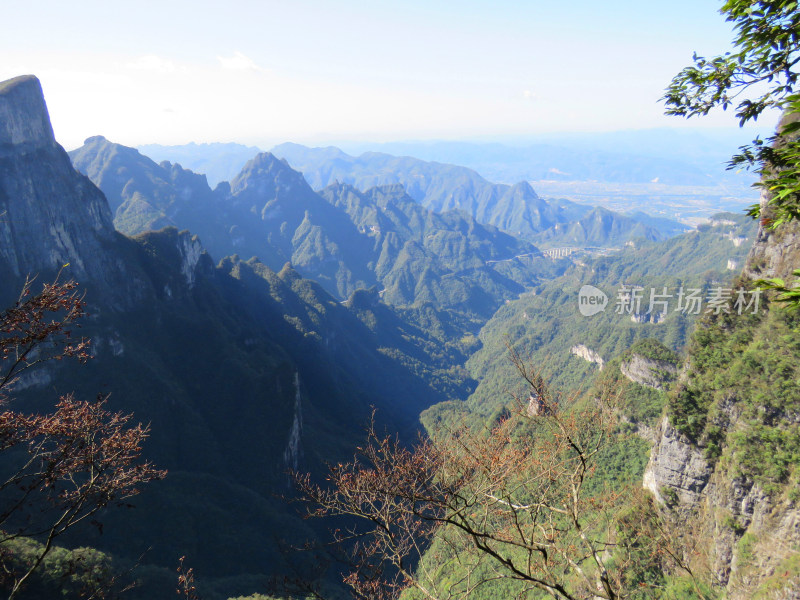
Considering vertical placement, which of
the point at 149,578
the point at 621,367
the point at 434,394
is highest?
the point at 621,367

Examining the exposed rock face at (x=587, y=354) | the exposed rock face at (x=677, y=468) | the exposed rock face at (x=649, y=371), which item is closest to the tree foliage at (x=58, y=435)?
the exposed rock face at (x=677, y=468)

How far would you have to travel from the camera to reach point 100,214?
2697 inches

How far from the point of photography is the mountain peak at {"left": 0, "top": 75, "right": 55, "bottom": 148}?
5565 cm

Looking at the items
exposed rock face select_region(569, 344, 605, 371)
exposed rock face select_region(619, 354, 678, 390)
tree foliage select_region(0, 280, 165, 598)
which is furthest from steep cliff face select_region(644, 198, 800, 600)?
exposed rock face select_region(569, 344, 605, 371)

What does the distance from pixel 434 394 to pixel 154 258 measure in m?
97.9

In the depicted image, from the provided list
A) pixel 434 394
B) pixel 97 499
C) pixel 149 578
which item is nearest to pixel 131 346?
pixel 149 578

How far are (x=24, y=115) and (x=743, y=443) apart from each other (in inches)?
3388

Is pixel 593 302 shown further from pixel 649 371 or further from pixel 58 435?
pixel 58 435

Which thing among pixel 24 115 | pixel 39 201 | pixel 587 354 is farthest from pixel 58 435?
pixel 587 354

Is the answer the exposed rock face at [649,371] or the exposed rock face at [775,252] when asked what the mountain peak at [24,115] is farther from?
the exposed rock face at [649,371]

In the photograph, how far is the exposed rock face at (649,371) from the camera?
5198cm

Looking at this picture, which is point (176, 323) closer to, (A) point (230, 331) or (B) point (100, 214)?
(A) point (230, 331)

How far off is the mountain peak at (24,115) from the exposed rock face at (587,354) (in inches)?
5213

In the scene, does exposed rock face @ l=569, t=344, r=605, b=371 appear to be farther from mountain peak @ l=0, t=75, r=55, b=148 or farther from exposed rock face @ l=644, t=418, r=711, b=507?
mountain peak @ l=0, t=75, r=55, b=148
